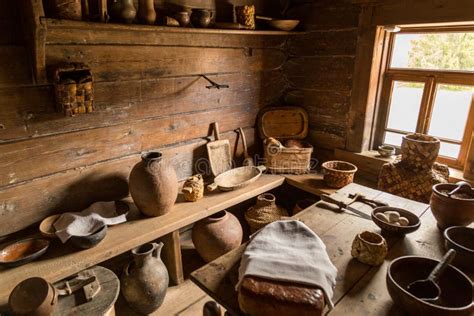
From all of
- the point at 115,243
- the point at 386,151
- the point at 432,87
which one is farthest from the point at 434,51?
the point at 115,243

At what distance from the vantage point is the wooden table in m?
0.95

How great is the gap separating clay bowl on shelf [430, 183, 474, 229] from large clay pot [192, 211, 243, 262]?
1.35m

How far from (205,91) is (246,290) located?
1736 mm

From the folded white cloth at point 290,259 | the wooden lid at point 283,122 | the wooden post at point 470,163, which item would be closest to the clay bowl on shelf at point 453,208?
the folded white cloth at point 290,259

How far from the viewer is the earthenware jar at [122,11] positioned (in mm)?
1665

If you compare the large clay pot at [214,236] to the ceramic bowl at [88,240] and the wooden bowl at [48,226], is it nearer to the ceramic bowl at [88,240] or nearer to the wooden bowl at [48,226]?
the ceramic bowl at [88,240]

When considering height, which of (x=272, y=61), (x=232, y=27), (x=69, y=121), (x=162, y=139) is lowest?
(x=162, y=139)

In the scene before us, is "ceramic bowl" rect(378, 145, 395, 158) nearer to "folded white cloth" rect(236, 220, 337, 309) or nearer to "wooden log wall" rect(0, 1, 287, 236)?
"wooden log wall" rect(0, 1, 287, 236)

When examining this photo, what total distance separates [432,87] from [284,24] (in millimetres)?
1149

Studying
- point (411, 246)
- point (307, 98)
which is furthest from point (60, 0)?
point (307, 98)

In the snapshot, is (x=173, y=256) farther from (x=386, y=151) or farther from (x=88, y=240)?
(x=386, y=151)

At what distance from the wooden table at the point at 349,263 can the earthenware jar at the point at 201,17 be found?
1321 mm

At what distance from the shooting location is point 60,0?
1.45m

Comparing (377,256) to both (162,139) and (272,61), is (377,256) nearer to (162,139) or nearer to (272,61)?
(162,139)
